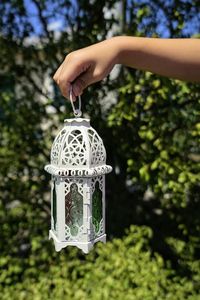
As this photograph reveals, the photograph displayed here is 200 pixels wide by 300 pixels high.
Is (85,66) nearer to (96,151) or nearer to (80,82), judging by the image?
(80,82)

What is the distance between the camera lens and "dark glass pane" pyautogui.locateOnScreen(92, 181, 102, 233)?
1707mm

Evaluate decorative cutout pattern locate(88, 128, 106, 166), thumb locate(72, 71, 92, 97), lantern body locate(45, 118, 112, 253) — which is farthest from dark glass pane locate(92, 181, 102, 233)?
thumb locate(72, 71, 92, 97)

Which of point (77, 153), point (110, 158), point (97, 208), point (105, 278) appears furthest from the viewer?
point (110, 158)

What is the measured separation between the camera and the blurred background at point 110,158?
3176 millimetres

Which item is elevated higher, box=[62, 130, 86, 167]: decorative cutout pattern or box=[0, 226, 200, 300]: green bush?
box=[62, 130, 86, 167]: decorative cutout pattern

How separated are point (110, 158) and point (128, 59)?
7.54 feet

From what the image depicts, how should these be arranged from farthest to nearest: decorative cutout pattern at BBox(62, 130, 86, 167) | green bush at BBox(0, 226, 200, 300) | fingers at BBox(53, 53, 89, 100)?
green bush at BBox(0, 226, 200, 300), decorative cutout pattern at BBox(62, 130, 86, 167), fingers at BBox(53, 53, 89, 100)

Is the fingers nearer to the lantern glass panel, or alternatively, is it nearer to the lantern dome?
the lantern dome

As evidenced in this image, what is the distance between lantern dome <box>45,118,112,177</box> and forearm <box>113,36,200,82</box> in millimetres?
322

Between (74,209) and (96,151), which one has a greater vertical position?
(96,151)

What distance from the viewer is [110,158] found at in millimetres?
3908

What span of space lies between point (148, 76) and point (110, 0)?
0.81 metres

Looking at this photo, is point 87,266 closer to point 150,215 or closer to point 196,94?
point 150,215

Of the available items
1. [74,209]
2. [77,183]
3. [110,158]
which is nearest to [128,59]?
[77,183]
